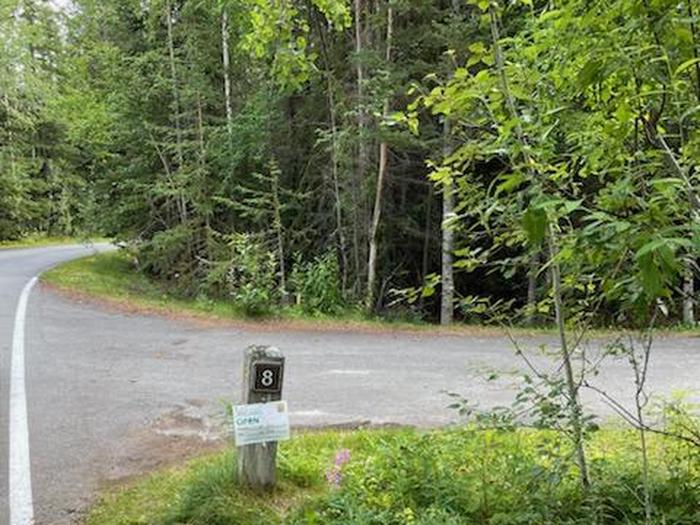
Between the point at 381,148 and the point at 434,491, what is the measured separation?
965 centimetres

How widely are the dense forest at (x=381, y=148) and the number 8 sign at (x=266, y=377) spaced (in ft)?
2.65

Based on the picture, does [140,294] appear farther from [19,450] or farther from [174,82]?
[19,450]

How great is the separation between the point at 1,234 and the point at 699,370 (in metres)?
31.1

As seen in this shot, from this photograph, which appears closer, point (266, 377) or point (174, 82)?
point (266, 377)

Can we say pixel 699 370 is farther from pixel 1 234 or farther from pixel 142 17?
pixel 1 234

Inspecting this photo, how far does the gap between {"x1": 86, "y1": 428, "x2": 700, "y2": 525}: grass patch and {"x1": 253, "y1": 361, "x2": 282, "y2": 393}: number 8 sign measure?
1.95 ft

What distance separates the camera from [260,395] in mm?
3643

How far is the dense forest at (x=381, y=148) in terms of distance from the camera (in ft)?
7.71

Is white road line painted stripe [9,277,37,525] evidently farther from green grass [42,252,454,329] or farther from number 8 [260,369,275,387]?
green grass [42,252,454,329]

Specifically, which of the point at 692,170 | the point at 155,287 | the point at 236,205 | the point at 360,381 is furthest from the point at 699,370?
the point at 155,287

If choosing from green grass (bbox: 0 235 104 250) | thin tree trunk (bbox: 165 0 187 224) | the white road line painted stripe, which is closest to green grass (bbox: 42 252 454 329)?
thin tree trunk (bbox: 165 0 187 224)

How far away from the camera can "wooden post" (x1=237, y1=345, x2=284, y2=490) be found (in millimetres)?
3641

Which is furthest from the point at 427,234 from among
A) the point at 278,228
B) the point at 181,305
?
the point at 181,305

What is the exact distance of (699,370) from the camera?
7652 mm
